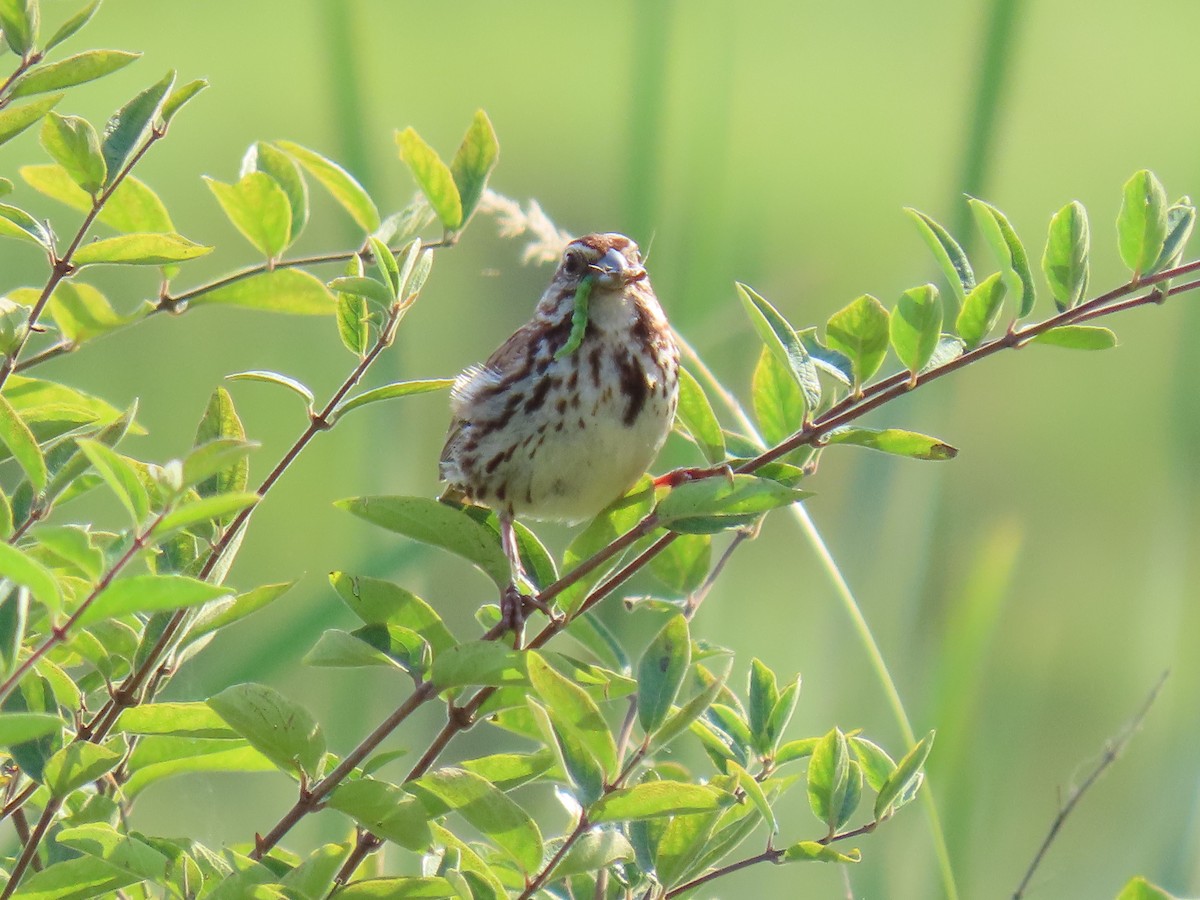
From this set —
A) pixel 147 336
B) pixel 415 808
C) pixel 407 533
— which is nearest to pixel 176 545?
pixel 407 533

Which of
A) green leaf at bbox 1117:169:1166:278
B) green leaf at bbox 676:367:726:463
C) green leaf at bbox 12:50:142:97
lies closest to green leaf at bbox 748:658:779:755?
green leaf at bbox 676:367:726:463

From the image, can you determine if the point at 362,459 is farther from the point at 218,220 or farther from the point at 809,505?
the point at 218,220

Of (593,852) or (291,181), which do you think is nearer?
(593,852)

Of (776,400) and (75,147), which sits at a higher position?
(75,147)

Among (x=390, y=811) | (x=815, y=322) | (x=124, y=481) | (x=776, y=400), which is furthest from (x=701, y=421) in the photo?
(x=815, y=322)

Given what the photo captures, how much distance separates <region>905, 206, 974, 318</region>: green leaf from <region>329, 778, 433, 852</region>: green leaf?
0.52m

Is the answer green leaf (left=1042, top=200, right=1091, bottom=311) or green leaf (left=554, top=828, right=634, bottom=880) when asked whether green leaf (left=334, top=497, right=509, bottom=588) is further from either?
green leaf (left=1042, top=200, right=1091, bottom=311)

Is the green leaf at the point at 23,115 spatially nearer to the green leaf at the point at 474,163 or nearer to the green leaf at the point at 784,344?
the green leaf at the point at 474,163

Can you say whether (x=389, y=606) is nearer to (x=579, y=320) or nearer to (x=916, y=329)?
(x=916, y=329)

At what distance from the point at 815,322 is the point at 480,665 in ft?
10.4

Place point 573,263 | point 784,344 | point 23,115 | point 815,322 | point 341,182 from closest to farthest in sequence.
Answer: point 23,115 → point 784,344 → point 341,182 → point 573,263 → point 815,322

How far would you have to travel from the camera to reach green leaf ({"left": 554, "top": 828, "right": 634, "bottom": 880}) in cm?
93

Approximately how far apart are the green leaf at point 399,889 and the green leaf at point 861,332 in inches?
18.0

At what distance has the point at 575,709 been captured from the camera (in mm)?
883
